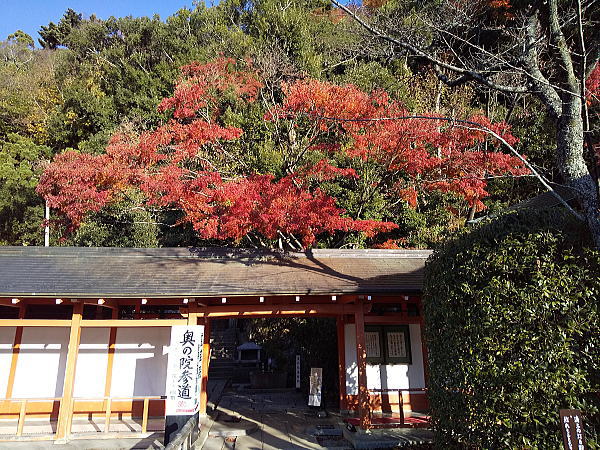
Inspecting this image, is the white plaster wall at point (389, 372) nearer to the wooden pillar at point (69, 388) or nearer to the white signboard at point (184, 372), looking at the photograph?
the white signboard at point (184, 372)

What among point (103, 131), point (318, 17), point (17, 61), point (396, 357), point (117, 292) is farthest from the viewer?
point (17, 61)

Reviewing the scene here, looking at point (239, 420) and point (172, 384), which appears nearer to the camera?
point (172, 384)

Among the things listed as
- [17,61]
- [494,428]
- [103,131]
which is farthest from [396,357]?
[17,61]

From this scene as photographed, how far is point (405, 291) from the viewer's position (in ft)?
27.8

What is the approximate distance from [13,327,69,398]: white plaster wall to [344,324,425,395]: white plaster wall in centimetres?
700

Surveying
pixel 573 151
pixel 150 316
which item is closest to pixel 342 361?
pixel 150 316

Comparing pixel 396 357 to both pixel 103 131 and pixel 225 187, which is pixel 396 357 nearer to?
pixel 225 187

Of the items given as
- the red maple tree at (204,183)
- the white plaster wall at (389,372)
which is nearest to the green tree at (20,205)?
the red maple tree at (204,183)

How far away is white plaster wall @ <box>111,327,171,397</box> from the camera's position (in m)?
9.62

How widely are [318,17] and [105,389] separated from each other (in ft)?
78.1

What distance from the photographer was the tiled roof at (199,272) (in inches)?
323

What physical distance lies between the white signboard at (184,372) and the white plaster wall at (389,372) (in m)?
4.38

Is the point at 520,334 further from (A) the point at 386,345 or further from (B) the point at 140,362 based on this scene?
(B) the point at 140,362

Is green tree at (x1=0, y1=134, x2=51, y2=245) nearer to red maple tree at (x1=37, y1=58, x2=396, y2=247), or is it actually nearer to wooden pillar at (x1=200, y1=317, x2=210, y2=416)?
red maple tree at (x1=37, y1=58, x2=396, y2=247)
